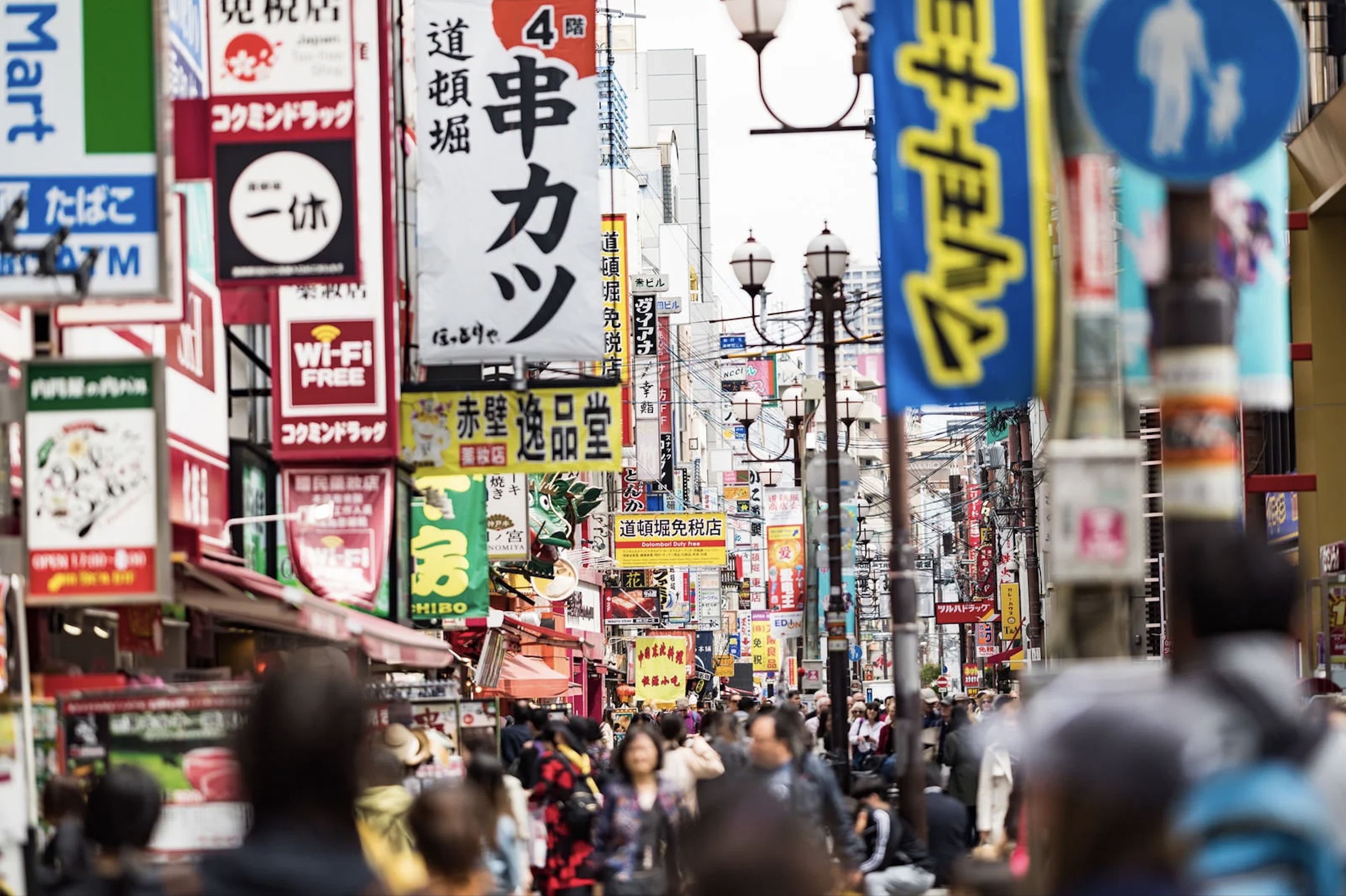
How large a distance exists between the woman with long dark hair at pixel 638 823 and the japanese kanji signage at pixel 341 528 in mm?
7528

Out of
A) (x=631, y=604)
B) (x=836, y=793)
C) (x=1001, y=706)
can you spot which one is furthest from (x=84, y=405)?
(x=631, y=604)

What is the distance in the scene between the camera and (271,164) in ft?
56.5

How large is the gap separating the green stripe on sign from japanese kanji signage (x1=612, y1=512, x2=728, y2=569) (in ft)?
129

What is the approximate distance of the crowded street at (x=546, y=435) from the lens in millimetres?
4453

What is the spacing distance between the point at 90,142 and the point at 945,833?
7.30 metres

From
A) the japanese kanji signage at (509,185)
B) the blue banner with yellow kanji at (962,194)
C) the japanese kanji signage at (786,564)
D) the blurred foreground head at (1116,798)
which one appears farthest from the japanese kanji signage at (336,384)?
the japanese kanji signage at (786,564)

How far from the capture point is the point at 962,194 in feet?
31.6

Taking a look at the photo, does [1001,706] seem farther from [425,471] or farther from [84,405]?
[84,405]

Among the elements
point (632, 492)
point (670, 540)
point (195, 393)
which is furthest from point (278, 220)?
point (632, 492)

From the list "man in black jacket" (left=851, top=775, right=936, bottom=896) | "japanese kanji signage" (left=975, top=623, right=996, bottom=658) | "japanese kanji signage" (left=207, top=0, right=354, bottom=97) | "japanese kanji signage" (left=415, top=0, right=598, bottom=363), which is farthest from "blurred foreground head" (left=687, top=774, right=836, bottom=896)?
"japanese kanji signage" (left=975, top=623, right=996, bottom=658)

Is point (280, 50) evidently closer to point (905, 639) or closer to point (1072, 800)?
point (905, 639)

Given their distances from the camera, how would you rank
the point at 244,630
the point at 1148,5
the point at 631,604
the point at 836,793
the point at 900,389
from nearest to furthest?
the point at 1148,5 < the point at 900,389 < the point at 836,793 < the point at 244,630 < the point at 631,604

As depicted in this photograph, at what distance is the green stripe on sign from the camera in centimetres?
1228

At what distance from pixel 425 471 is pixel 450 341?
1.80 meters
